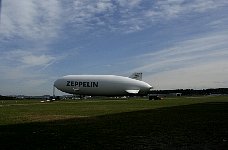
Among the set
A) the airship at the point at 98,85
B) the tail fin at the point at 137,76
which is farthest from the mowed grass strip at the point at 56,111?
the tail fin at the point at 137,76

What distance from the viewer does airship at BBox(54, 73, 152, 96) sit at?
128750 millimetres

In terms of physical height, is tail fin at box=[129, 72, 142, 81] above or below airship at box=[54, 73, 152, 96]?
above

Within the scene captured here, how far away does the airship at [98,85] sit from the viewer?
12875 centimetres

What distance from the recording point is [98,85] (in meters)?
129

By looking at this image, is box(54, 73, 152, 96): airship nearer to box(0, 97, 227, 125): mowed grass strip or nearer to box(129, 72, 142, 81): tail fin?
box(129, 72, 142, 81): tail fin

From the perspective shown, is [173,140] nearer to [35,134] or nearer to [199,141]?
[199,141]

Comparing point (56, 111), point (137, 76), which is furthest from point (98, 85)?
point (56, 111)

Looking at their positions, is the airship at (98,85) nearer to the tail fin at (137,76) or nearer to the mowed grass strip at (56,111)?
the tail fin at (137,76)

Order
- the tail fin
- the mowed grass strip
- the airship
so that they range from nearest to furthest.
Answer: the mowed grass strip, the airship, the tail fin

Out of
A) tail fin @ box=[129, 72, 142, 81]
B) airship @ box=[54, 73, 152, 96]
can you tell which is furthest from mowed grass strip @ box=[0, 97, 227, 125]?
tail fin @ box=[129, 72, 142, 81]

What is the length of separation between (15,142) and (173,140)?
18.4 feet

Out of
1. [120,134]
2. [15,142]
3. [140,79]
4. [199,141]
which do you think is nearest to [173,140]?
[199,141]

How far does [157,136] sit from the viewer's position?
15.3m

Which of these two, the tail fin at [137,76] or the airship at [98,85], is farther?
the tail fin at [137,76]
